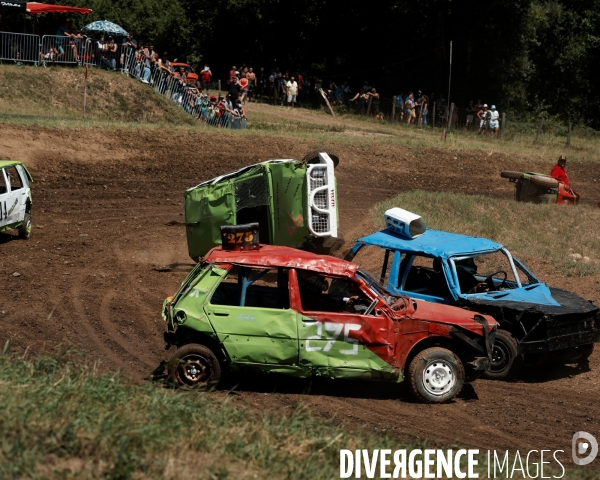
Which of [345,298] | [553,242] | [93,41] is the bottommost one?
[553,242]

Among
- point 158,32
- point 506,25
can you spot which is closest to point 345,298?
point 506,25

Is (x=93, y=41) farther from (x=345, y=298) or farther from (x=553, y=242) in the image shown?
(x=345, y=298)

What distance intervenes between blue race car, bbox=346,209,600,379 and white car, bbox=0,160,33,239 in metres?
7.36

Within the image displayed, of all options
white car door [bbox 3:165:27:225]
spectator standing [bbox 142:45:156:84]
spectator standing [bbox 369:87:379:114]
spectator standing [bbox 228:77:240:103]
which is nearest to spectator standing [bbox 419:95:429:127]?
spectator standing [bbox 369:87:379:114]

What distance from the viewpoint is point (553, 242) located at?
19312mm

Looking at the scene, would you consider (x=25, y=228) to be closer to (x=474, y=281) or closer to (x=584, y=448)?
(x=474, y=281)

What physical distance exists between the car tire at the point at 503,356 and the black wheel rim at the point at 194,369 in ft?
12.1

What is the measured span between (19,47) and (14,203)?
17.9 m

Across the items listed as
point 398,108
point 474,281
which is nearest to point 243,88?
point 398,108

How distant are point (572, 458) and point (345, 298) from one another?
325 cm

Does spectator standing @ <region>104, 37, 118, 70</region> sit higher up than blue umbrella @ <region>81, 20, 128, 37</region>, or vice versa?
blue umbrella @ <region>81, 20, 128, 37</region>

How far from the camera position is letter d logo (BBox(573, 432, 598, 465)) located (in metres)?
8.74

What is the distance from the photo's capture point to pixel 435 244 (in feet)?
40.6

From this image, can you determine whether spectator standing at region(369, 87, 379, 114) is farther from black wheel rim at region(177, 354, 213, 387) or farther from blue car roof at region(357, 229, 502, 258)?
black wheel rim at region(177, 354, 213, 387)
